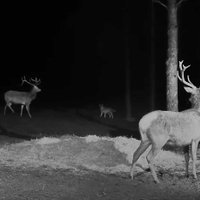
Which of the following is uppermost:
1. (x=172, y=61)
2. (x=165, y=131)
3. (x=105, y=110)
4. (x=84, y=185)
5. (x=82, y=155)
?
(x=172, y=61)

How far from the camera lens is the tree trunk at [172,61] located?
43.8 feet

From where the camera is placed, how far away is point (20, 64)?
163 ft

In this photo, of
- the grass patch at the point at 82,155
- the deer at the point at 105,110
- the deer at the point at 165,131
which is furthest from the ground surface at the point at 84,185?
the deer at the point at 105,110

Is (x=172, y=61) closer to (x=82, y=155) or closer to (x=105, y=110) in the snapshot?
(x=82, y=155)

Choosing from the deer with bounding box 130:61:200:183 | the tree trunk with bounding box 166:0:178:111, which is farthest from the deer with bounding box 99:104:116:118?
the deer with bounding box 130:61:200:183

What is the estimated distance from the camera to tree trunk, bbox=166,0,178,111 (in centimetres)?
1335

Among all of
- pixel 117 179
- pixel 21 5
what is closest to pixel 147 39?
pixel 21 5

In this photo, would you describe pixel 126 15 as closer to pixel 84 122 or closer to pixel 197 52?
pixel 84 122

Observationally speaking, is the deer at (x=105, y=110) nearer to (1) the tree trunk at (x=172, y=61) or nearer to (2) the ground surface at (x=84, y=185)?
(1) the tree trunk at (x=172, y=61)

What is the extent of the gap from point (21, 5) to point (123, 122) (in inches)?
1303

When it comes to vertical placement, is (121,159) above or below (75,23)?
below

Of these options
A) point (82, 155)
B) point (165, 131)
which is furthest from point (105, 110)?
point (165, 131)

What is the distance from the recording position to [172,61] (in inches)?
526

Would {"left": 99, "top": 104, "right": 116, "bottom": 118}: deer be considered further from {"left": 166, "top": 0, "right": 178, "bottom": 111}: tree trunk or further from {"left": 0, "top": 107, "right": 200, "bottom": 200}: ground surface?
{"left": 0, "top": 107, "right": 200, "bottom": 200}: ground surface
